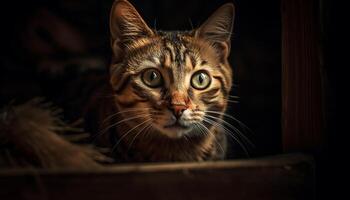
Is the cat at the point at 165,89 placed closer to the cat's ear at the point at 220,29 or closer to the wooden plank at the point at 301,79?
the cat's ear at the point at 220,29

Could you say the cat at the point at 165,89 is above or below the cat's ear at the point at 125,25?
below

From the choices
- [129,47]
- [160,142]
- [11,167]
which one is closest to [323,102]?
[160,142]

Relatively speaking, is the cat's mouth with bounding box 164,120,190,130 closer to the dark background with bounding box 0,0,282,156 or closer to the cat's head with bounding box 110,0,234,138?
the cat's head with bounding box 110,0,234,138

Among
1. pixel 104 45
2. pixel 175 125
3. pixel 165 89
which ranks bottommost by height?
pixel 175 125

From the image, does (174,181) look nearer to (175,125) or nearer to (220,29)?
(175,125)

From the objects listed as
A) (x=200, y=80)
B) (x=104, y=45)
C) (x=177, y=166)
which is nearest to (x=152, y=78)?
(x=200, y=80)

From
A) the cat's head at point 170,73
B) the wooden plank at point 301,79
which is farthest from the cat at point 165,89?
the wooden plank at point 301,79
